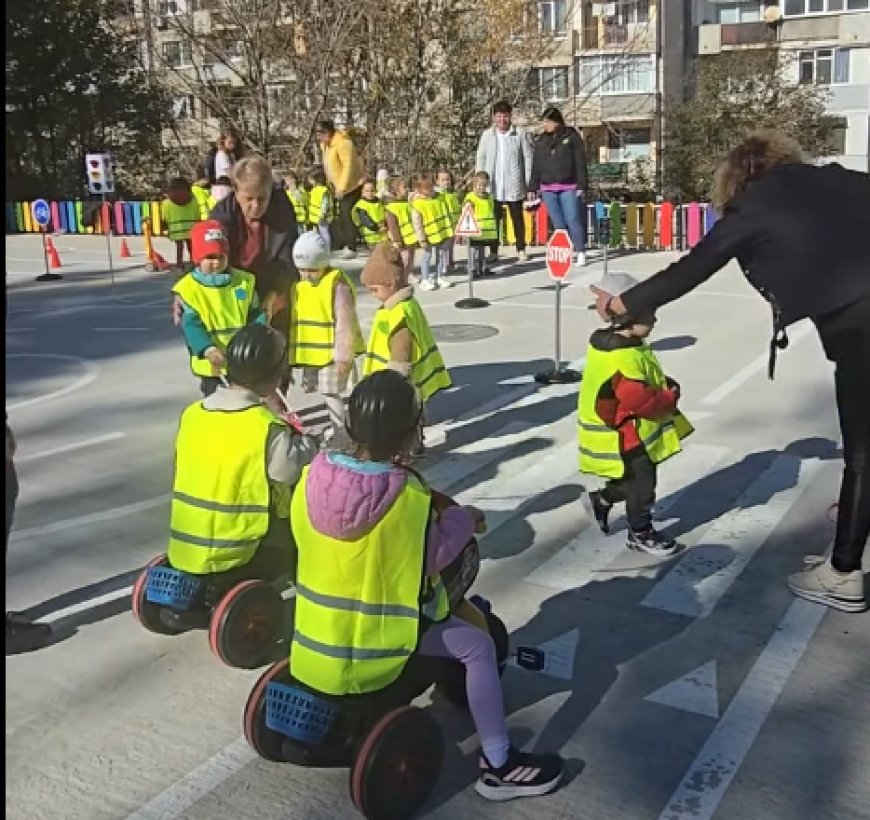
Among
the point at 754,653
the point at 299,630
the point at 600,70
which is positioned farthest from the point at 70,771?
the point at 600,70

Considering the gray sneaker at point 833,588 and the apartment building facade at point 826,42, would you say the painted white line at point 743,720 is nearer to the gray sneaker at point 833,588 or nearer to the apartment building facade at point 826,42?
the gray sneaker at point 833,588

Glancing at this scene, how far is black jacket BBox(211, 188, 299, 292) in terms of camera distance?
6934mm

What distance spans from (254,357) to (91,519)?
2295mm

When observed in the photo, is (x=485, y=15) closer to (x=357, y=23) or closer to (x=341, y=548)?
(x=357, y=23)

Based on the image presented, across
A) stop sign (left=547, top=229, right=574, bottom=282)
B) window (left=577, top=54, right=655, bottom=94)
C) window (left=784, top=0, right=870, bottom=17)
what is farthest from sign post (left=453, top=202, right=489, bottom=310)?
window (left=784, top=0, right=870, bottom=17)

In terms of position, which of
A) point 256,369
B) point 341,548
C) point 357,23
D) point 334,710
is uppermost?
point 357,23

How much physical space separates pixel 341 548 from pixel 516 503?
3031 mm

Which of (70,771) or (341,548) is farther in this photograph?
(70,771)

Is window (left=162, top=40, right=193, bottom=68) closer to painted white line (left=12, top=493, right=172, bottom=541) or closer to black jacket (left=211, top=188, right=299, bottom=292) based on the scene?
black jacket (left=211, top=188, right=299, bottom=292)

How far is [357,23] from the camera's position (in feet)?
78.7

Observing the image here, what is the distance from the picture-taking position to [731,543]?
5445mm

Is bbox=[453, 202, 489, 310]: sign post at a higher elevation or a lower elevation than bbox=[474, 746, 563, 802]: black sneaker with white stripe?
higher

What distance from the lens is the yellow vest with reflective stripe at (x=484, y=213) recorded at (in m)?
14.8

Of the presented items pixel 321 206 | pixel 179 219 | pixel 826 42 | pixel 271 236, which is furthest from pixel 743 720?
pixel 826 42
